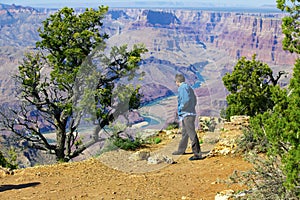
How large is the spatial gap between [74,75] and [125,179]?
29.2 ft

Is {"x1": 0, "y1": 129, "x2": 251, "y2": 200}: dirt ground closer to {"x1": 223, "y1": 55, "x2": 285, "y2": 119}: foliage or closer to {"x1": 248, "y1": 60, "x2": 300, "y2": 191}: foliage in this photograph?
{"x1": 248, "y1": 60, "x2": 300, "y2": 191}: foliage

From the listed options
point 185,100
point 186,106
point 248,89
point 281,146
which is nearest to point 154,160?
point 186,106

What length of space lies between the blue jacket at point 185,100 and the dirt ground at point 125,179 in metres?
1.63

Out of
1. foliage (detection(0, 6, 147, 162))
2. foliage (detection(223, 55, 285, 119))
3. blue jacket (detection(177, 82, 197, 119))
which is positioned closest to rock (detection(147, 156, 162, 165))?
blue jacket (detection(177, 82, 197, 119))

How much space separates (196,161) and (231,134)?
2.55 meters

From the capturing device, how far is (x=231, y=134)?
14.0 m

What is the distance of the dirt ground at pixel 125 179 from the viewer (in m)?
9.05

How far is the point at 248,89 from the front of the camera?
28141 millimetres

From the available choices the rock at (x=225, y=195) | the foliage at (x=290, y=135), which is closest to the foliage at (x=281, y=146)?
the foliage at (x=290, y=135)

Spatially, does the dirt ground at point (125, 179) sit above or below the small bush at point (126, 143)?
above

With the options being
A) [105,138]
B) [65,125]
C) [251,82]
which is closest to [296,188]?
[105,138]

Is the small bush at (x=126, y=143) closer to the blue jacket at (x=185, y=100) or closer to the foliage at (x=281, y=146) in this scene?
the blue jacket at (x=185, y=100)

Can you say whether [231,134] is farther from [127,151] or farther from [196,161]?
[127,151]

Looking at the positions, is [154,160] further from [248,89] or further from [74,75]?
[248,89]
